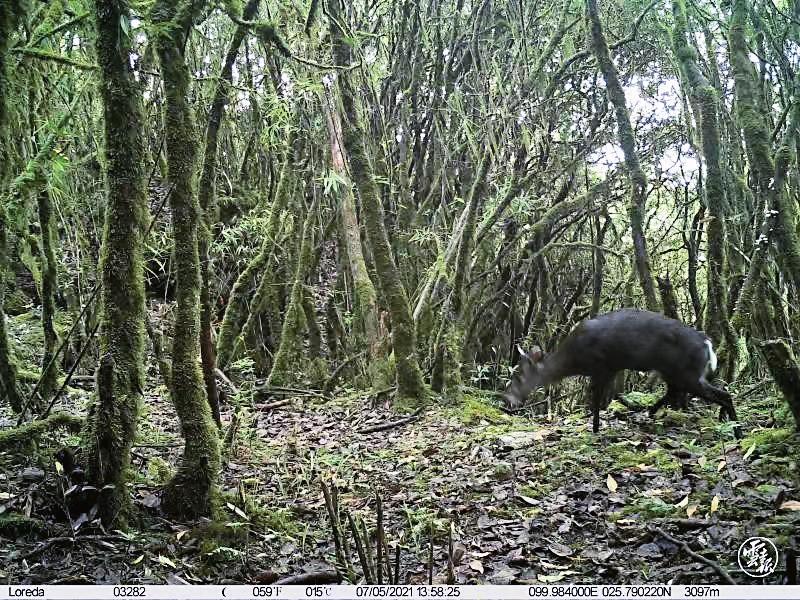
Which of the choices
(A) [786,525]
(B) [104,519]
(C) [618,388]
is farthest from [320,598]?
(C) [618,388]

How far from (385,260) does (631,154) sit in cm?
269

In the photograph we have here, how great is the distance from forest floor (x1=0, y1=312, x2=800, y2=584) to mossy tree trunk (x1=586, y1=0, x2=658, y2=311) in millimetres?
1313

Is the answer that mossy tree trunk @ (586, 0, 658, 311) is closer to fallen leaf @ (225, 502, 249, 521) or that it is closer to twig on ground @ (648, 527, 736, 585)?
twig on ground @ (648, 527, 736, 585)

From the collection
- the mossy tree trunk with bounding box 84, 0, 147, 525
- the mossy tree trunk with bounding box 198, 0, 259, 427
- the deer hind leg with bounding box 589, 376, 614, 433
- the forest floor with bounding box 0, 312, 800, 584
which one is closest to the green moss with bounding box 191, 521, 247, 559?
the forest floor with bounding box 0, 312, 800, 584

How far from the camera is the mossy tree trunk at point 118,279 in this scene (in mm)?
3545

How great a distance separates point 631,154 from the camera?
22.1ft

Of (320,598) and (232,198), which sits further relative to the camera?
(232,198)

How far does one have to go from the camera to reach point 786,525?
320cm

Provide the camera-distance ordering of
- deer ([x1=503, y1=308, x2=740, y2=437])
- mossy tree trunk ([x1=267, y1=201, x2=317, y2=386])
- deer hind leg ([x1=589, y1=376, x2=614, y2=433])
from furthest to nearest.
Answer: mossy tree trunk ([x1=267, y1=201, x2=317, y2=386]), deer hind leg ([x1=589, y1=376, x2=614, y2=433]), deer ([x1=503, y1=308, x2=740, y2=437])

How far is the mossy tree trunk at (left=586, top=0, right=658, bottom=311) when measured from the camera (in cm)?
660

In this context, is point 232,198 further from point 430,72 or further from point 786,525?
point 786,525

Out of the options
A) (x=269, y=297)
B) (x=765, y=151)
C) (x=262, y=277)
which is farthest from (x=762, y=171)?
(x=269, y=297)

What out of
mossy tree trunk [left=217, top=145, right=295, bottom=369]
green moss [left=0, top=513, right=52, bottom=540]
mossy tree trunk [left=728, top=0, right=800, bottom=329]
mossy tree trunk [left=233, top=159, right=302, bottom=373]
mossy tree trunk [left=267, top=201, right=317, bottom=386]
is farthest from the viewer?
mossy tree trunk [left=233, top=159, right=302, bottom=373]

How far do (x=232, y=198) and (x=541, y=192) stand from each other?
4.97 metres
